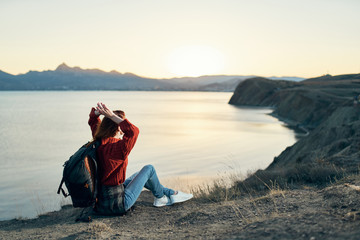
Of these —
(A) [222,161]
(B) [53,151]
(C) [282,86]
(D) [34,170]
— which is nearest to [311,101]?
(A) [222,161]

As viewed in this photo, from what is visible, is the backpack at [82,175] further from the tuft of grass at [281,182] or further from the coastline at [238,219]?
the tuft of grass at [281,182]

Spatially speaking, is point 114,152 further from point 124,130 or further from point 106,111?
point 106,111

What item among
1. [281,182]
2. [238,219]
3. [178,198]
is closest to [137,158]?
[281,182]

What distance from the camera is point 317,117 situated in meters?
34.3

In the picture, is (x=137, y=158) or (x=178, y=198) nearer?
(x=178, y=198)

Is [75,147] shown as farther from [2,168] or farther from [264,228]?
[264,228]

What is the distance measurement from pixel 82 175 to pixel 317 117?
33.4 meters

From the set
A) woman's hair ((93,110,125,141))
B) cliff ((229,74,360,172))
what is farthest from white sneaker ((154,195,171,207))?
cliff ((229,74,360,172))

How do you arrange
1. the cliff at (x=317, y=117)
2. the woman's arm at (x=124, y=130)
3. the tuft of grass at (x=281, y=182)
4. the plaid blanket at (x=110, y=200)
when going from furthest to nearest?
1. the cliff at (x=317, y=117)
2. the tuft of grass at (x=281, y=182)
3. the plaid blanket at (x=110, y=200)
4. the woman's arm at (x=124, y=130)

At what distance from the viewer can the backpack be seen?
14.8 ft

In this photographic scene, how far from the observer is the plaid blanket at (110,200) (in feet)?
16.4

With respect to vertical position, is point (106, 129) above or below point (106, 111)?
below

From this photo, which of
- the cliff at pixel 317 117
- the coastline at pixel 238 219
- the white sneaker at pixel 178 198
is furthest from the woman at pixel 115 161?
the cliff at pixel 317 117

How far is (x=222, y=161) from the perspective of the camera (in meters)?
17.5
